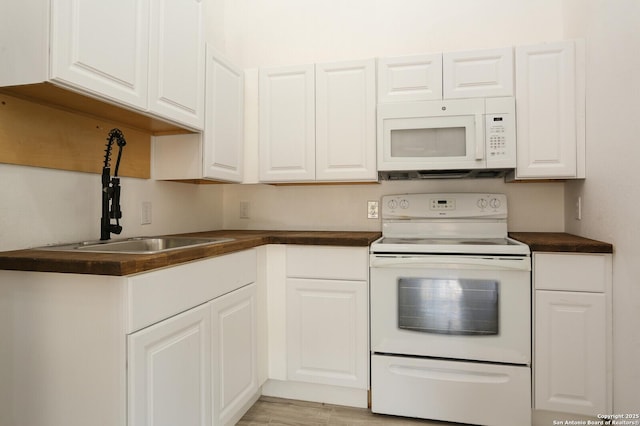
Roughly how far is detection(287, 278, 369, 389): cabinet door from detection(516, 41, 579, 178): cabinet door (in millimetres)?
1207

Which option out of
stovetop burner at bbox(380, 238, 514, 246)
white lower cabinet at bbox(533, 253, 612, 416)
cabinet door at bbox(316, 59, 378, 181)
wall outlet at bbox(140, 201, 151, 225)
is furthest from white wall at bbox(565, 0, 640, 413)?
wall outlet at bbox(140, 201, 151, 225)

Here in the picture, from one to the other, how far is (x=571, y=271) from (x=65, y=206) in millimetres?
2326

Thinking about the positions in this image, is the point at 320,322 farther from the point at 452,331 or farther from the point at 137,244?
the point at 137,244

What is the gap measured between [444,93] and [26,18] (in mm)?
1937

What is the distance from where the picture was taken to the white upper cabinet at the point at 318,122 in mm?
2252

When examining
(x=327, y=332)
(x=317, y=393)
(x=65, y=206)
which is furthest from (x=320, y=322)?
(x=65, y=206)

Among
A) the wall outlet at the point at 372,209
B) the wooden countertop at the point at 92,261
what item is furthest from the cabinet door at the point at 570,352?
the wooden countertop at the point at 92,261

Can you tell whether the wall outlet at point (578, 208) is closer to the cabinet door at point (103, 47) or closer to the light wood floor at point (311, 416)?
the light wood floor at point (311, 416)

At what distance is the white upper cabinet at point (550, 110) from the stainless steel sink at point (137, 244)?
1727 millimetres

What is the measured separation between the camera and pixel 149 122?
1.81 metres

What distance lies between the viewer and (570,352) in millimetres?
1752

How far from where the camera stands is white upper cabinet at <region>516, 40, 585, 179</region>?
2008mm

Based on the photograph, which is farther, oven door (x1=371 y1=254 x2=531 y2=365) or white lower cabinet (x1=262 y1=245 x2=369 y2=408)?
white lower cabinet (x1=262 y1=245 x2=369 y2=408)

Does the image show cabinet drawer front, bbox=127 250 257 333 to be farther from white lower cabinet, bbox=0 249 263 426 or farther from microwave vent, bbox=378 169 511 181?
microwave vent, bbox=378 169 511 181
